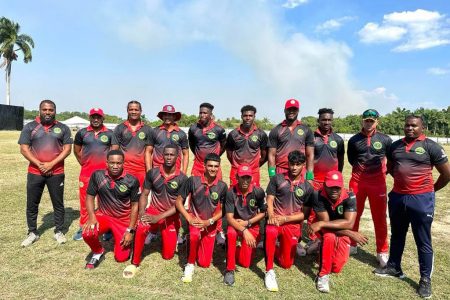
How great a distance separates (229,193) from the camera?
213 inches

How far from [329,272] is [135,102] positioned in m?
4.68

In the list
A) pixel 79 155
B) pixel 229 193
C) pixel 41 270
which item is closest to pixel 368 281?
pixel 229 193

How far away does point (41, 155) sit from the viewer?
20.4 feet

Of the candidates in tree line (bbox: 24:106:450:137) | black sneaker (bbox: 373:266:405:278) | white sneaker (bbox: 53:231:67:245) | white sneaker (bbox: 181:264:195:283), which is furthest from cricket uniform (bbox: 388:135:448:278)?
tree line (bbox: 24:106:450:137)

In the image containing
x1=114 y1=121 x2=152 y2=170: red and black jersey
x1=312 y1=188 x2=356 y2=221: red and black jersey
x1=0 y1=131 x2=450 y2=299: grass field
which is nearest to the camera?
x1=0 y1=131 x2=450 y2=299: grass field

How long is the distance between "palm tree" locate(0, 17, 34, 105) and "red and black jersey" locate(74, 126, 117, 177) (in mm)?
54984

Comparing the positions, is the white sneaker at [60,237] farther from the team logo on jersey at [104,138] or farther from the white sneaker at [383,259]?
the white sneaker at [383,259]

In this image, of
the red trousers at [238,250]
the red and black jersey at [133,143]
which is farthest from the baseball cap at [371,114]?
the red and black jersey at [133,143]

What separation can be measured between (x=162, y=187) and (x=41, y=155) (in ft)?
8.07

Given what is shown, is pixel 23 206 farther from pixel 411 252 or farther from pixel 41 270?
pixel 411 252

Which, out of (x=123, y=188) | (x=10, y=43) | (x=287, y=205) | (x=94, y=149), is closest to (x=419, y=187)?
(x=287, y=205)

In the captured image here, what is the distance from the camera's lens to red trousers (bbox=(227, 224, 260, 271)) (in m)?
4.98

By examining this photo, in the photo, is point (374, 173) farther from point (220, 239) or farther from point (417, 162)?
point (220, 239)

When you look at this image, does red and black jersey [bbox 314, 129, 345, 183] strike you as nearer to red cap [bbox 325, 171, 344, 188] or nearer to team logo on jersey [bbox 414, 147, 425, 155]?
Result: red cap [bbox 325, 171, 344, 188]
